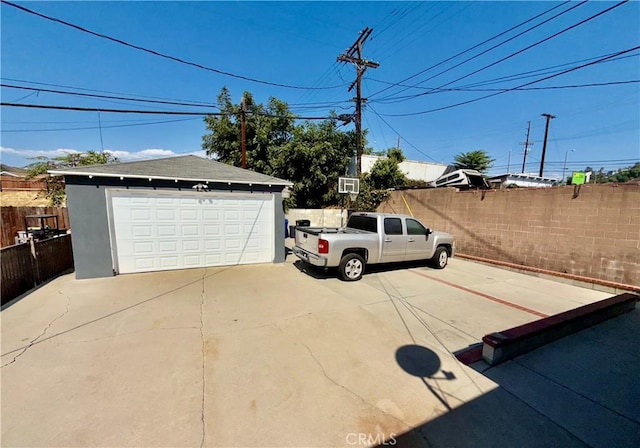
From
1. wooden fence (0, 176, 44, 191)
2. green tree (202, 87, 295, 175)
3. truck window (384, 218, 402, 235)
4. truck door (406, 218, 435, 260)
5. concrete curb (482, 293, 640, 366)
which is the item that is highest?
green tree (202, 87, 295, 175)

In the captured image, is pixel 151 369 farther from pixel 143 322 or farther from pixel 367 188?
pixel 367 188

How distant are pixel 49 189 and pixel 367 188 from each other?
1781 cm

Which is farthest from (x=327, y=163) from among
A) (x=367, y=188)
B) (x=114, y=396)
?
(x=114, y=396)

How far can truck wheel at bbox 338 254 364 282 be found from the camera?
262 inches

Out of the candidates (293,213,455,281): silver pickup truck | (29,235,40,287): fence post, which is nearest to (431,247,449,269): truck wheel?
(293,213,455,281): silver pickup truck

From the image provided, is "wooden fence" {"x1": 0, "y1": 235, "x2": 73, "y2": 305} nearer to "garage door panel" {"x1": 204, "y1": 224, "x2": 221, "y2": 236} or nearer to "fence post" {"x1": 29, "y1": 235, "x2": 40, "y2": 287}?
"fence post" {"x1": 29, "y1": 235, "x2": 40, "y2": 287}

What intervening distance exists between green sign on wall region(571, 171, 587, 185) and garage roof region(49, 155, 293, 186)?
8.08m

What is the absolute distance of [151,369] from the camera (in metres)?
3.13

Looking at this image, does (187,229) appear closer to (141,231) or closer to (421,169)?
(141,231)

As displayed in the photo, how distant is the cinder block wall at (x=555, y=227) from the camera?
20.6 feet

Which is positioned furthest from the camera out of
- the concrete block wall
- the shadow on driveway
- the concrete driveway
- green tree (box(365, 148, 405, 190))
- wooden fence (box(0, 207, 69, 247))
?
green tree (box(365, 148, 405, 190))

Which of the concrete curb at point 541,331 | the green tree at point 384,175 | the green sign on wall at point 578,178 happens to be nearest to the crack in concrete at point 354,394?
the concrete curb at point 541,331

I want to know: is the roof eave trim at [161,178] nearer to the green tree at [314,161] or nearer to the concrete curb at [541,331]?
the concrete curb at [541,331]

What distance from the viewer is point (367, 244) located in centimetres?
688
